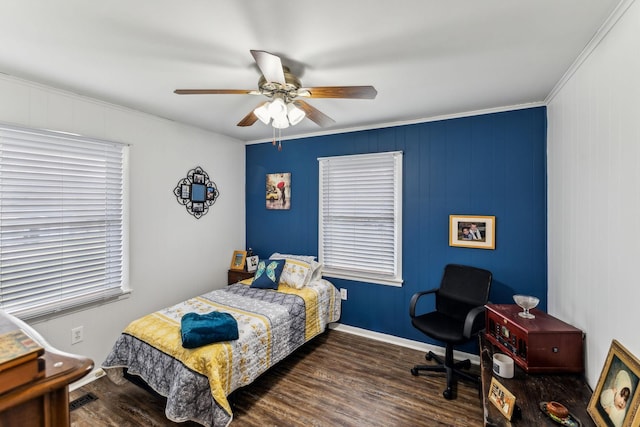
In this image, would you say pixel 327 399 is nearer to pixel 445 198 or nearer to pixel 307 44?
pixel 445 198

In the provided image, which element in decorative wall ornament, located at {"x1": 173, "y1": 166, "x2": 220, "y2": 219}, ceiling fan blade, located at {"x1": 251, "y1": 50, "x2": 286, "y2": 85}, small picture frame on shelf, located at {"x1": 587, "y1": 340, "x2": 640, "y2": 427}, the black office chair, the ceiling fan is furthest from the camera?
decorative wall ornament, located at {"x1": 173, "y1": 166, "x2": 220, "y2": 219}

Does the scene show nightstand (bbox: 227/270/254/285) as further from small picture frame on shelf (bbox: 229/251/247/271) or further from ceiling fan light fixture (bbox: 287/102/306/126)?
ceiling fan light fixture (bbox: 287/102/306/126)

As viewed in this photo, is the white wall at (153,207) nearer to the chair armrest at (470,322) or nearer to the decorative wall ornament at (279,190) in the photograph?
the decorative wall ornament at (279,190)

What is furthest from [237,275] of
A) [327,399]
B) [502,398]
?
[502,398]

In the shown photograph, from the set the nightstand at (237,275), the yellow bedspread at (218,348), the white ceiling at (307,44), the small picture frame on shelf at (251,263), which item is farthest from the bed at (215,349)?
the white ceiling at (307,44)

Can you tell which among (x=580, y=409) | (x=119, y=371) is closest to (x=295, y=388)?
(x=119, y=371)

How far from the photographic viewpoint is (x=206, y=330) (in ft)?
6.89

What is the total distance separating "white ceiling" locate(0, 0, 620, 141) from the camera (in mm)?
1446

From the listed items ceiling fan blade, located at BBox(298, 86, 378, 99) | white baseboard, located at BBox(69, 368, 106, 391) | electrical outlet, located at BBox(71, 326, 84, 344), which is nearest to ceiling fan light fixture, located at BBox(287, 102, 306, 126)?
ceiling fan blade, located at BBox(298, 86, 378, 99)

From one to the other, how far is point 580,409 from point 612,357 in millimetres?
325

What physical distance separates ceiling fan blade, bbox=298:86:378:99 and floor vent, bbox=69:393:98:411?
2.87 metres

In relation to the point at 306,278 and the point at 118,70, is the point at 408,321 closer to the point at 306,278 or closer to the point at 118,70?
the point at 306,278

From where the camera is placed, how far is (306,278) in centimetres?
341

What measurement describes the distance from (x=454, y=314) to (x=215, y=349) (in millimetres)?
2148
